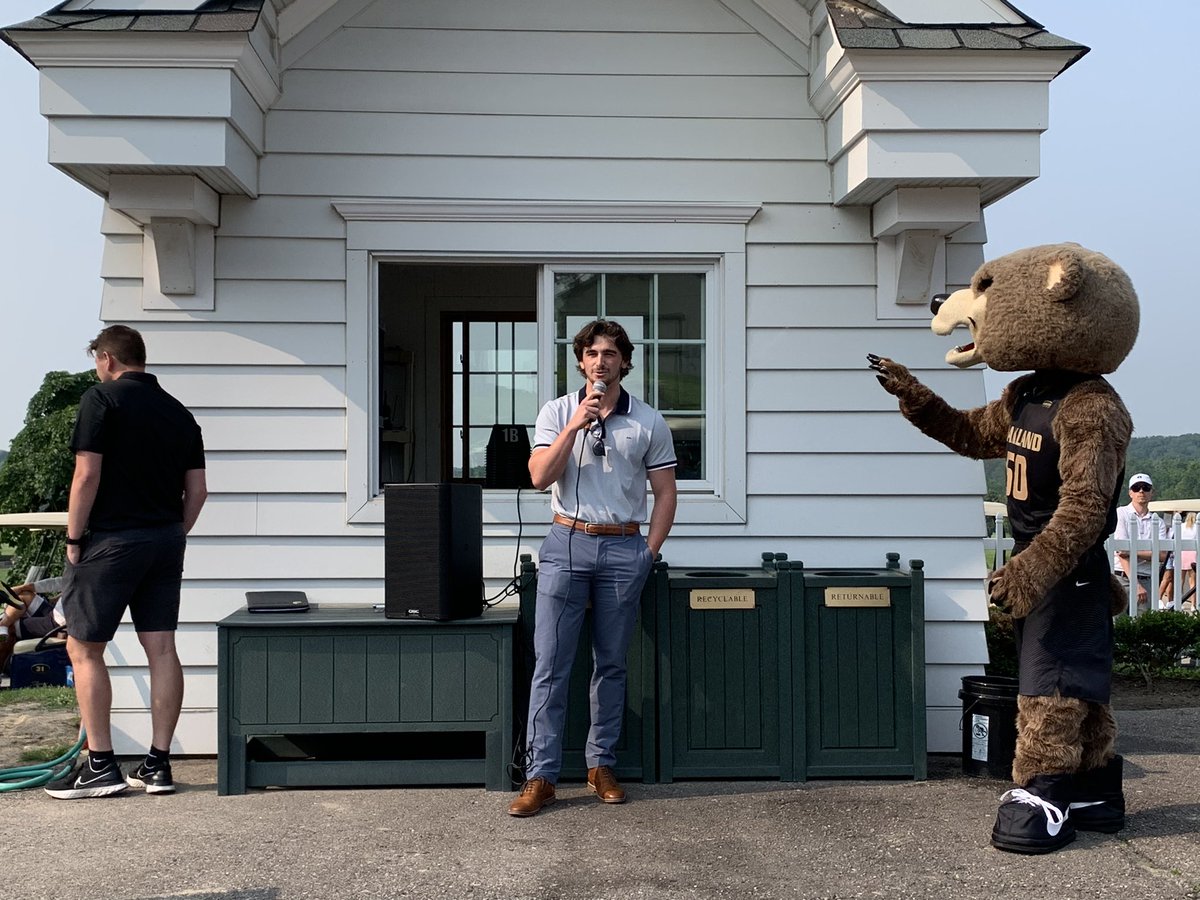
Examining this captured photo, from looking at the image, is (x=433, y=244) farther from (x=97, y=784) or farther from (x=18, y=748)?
(x=18, y=748)

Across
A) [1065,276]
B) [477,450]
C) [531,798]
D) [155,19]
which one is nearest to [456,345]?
[477,450]

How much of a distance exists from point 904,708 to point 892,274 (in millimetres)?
2038

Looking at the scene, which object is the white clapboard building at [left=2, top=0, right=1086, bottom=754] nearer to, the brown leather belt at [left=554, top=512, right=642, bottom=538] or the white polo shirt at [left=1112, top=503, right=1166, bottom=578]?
the brown leather belt at [left=554, top=512, right=642, bottom=538]

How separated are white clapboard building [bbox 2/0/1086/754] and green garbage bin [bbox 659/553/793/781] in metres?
0.58

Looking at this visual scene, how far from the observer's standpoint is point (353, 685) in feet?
17.4

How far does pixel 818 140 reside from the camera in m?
6.19

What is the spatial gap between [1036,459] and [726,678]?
5.47 ft

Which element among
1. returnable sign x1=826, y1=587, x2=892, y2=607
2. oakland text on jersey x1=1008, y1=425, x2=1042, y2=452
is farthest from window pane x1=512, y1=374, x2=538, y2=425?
oakland text on jersey x1=1008, y1=425, x2=1042, y2=452

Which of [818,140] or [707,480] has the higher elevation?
[818,140]

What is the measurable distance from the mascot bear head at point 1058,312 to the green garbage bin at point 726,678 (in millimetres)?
1445

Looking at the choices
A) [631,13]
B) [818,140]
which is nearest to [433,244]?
[631,13]

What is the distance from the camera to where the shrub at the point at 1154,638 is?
29.1 ft

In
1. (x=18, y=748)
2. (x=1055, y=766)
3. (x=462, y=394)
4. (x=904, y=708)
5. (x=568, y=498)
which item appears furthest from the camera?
(x=462, y=394)

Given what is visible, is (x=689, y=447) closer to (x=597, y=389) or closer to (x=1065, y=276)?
(x=597, y=389)
